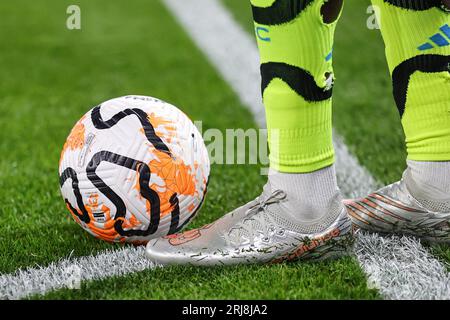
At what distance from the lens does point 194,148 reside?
2.48 m

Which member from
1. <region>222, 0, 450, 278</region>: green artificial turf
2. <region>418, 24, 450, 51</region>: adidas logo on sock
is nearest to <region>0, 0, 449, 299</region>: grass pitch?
<region>222, 0, 450, 278</region>: green artificial turf

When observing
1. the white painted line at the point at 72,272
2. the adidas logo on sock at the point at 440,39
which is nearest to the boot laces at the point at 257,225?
the white painted line at the point at 72,272

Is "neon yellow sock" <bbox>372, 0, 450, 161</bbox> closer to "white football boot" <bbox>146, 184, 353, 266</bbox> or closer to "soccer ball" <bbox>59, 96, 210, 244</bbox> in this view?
"white football boot" <bbox>146, 184, 353, 266</bbox>

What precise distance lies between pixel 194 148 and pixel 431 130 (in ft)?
2.41

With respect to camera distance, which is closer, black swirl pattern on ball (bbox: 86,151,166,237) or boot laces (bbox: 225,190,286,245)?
boot laces (bbox: 225,190,286,245)

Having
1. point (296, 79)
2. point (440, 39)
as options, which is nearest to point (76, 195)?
point (296, 79)

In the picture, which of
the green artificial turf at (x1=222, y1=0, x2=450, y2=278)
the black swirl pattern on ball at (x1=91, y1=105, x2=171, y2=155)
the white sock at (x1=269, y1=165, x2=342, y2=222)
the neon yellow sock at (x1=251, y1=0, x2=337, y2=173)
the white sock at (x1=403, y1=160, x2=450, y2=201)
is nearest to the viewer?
the neon yellow sock at (x1=251, y1=0, x2=337, y2=173)

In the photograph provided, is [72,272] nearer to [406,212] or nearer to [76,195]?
[76,195]

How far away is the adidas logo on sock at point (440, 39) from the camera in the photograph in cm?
222

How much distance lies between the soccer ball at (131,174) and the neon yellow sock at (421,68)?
674mm

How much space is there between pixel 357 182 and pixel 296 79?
114 centimetres

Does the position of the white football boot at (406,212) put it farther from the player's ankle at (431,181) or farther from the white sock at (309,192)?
the white sock at (309,192)

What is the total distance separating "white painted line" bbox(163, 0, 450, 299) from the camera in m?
2.08
